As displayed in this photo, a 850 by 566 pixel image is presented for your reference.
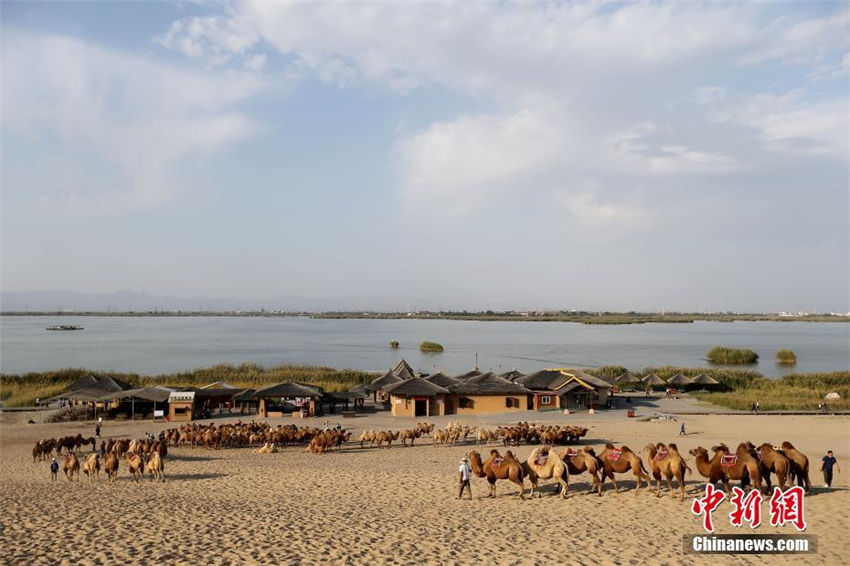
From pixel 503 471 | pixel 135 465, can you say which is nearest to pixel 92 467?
pixel 135 465

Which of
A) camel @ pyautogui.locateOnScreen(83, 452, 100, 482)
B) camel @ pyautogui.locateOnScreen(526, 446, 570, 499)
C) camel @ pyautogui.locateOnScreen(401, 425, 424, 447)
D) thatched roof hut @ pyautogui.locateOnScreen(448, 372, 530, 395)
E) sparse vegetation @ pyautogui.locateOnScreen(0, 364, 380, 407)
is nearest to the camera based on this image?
camel @ pyautogui.locateOnScreen(526, 446, 570, 499)

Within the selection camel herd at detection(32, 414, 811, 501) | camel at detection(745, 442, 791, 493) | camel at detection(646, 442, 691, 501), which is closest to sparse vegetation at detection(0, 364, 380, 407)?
camel herd at detection(32, 414, 811, 501)

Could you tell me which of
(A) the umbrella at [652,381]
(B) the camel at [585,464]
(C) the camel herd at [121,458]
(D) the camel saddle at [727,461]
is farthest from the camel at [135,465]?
(A) the umbrella at [652,381]

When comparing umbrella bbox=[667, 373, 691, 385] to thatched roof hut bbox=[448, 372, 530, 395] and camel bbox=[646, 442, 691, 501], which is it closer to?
thatched roof hut bbox=[448, 372, 530, 395]

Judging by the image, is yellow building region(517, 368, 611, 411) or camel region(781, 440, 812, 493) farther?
yellow building region(517, 368, 611, 411)

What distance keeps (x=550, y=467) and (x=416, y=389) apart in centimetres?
1943

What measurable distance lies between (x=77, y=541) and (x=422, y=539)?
5.78 metres

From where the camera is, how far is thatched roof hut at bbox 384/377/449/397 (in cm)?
3247

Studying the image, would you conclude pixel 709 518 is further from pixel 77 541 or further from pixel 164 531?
pixel 77 541

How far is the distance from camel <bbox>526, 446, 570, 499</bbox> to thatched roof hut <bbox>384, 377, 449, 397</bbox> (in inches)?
743

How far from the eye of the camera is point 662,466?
42.7 ft

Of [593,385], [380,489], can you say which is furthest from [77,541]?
[593,385]

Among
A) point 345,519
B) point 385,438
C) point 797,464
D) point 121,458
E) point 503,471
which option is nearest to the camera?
point 345,519

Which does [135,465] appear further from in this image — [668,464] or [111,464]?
[668,464]
